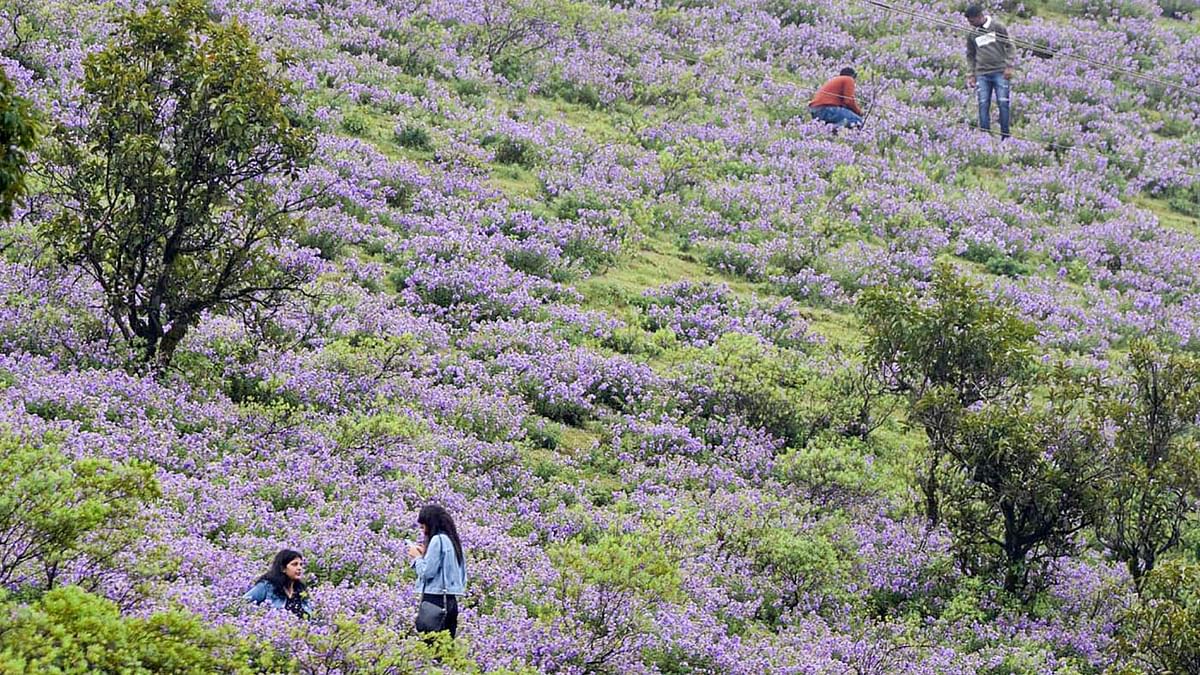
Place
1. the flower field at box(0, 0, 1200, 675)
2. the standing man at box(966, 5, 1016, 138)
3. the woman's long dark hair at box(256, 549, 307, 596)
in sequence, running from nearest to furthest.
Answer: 1. the woman's long dark hair at box(256, 549, 307, 596)
2. the flower field at box(0, 0, 1200, 675)
3. the standing man at box(966, 5, 1016, 138)

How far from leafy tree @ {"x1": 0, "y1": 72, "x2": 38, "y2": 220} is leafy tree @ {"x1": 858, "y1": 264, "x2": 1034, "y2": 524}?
8332 mm

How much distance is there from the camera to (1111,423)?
13602 millimetres

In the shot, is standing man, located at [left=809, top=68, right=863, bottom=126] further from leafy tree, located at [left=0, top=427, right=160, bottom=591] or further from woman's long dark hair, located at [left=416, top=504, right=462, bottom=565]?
leafy tree, located at [left=0, top=427, right=160, bottom=591]

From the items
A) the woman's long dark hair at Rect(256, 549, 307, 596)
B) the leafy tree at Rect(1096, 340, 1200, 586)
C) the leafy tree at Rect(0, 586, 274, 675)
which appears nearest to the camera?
the leafy tree at Rect(0, 586, 274, 675)

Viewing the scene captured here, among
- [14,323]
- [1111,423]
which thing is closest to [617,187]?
[1111,423]

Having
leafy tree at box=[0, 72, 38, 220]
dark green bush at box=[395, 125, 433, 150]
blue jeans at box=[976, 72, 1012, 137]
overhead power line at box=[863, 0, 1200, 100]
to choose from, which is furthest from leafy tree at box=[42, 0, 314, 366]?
overhead power line at box=[863, 0, 1200, 100]

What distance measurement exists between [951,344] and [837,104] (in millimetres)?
12357

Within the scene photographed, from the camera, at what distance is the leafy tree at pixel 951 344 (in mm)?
12742

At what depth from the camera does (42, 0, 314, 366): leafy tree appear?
36.6 feet

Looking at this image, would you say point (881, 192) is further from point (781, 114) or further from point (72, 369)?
point (72, 369)

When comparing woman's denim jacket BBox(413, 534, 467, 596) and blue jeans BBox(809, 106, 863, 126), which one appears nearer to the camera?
woman's denim jacket BBox(413, 534, 467, 596)

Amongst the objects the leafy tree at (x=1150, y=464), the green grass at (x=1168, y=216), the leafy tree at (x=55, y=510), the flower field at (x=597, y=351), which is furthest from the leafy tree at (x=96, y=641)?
the green grass at (x=1168, y=216)

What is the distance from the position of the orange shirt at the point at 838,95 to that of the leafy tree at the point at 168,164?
47.7 feet

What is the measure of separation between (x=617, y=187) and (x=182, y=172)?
873 centimetres
